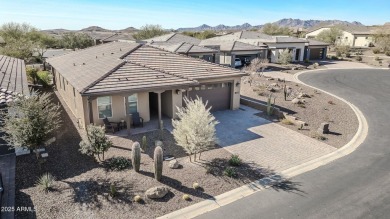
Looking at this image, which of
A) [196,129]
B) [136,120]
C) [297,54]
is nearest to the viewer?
[196,129]

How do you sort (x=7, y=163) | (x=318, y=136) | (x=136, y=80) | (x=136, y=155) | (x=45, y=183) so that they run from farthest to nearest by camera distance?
1. (x=136, y=80)
2. (x=318, y=136)
3. (x=7, y=163)
4. (x=136, y=155)
5. (x=45, y=183)

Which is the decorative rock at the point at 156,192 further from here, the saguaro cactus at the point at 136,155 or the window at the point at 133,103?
the window at the point at 133,103

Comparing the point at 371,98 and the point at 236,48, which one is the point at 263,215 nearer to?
the point at 371,98

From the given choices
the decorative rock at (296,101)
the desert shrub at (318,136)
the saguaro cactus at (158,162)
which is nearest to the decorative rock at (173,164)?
the saguaro cactus at (158,162)

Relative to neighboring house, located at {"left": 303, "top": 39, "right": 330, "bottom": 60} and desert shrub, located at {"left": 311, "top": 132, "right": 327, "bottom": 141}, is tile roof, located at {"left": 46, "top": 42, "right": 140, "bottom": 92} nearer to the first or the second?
desert shrub, located at {"left": 311, "top": 132, "right": 327, "bottom": 141}

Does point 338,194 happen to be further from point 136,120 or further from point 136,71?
point 136,71

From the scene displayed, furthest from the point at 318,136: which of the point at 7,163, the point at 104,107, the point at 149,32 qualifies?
the point at 149,32
